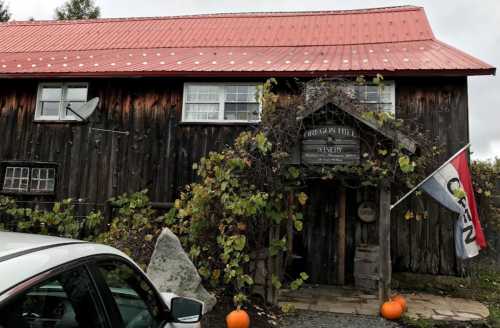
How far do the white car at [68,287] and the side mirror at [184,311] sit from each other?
0.11 metres

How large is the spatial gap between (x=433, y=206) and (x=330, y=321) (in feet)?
12.1

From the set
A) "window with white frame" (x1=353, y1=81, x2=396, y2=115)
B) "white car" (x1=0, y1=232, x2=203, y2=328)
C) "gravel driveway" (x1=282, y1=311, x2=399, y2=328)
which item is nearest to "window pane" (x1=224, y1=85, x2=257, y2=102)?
"window with white frame" (x1=353, y1=81, x2=396, y2=115)

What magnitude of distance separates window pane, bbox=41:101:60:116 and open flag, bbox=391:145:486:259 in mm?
8204

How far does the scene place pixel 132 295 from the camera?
2.25 meters

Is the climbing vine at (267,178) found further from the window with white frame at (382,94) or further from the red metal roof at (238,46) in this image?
the red metal roof at (238,46)

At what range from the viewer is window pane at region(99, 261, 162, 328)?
199 cm

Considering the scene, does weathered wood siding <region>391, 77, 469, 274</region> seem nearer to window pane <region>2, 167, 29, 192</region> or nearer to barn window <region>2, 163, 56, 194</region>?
barn window <region>2, 163, 56, 194</region>

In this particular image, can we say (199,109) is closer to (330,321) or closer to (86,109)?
(86,109)

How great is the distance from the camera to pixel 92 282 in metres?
1.76

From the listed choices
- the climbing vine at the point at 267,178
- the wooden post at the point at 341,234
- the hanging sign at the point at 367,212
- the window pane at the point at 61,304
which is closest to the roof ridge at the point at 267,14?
the wooden post at the point at 341,234

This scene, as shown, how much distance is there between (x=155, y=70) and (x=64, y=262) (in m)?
7.82

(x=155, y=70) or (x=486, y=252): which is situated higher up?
(x=155, y=70)

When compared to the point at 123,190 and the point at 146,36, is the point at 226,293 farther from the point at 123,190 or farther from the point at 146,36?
the point at 146,36


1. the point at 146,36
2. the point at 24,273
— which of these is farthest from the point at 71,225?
the point at 24,273
